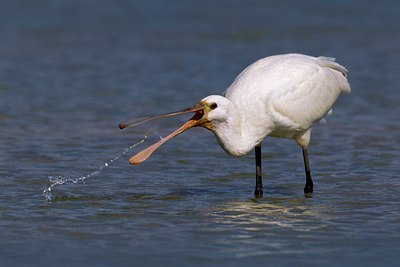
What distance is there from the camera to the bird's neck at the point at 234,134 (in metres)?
8.52

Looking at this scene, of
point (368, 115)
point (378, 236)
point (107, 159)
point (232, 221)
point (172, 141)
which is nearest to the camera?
point (378, 236)

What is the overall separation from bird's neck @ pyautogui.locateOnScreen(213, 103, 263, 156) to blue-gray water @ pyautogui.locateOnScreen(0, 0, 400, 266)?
0.48 m

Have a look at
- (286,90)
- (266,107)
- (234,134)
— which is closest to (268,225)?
(234,134)

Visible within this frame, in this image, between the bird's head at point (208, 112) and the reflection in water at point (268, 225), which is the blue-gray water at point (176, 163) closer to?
the reflection in water at point (268, 225)

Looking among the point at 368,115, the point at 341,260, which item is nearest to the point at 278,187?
the point at 341,260

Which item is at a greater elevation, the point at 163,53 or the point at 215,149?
the point at 163,53

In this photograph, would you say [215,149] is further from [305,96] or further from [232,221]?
[232,221]

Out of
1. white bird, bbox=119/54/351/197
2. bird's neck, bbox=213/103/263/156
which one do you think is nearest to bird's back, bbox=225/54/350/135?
white bird, bbox=119/54/351/197

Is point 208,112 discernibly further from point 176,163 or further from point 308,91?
point 176,163

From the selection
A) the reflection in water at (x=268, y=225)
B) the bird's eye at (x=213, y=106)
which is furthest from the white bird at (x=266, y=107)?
the reflection in water at (x=268, y=225)

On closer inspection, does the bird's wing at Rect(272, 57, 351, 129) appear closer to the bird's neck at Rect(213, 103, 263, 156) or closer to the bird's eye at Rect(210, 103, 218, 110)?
the bird's neck at Rect(213, 103, 263, 156)

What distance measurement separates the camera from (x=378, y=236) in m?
7.41

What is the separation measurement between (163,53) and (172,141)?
339 inches

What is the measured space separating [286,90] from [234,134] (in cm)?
73
